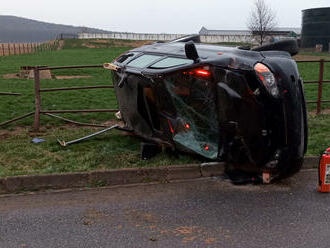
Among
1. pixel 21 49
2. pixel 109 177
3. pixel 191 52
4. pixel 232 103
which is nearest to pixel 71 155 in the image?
pixel 109 177

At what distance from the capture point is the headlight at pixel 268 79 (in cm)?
452

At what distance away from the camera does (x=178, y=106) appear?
5203 mm

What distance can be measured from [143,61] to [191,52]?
1.09 m

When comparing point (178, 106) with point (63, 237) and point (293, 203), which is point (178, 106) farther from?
point (63, 237)

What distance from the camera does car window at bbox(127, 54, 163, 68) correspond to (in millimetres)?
5711

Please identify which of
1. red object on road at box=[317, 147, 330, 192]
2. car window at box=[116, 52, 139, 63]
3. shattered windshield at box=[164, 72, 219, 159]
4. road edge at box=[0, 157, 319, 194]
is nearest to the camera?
red object on road at box=[317, 147, 330, 192]

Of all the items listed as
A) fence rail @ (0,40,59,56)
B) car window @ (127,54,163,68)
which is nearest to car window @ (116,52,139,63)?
car window @ (127,54,163,68)

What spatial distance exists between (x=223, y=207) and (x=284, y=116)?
112 cm

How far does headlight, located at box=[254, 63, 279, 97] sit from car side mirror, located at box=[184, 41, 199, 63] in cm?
74

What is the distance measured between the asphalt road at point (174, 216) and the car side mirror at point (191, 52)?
145cm

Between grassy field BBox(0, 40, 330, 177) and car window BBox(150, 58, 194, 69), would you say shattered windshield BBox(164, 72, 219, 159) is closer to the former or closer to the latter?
car window BBox(150, 58, 194, 69)

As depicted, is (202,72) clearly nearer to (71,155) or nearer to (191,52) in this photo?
(191,52)

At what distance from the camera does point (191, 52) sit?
495 centimetres

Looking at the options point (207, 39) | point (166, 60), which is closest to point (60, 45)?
point (207, 39)
